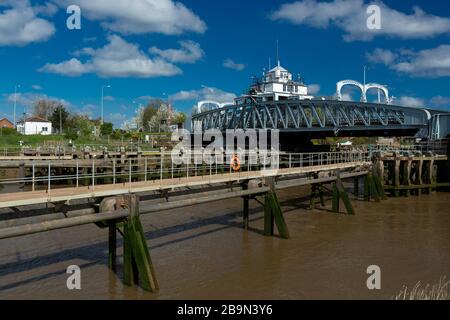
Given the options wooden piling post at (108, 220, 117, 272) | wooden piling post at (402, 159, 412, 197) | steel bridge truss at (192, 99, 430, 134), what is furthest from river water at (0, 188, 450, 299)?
steel bridge truss at (192, 99, 430, 134)

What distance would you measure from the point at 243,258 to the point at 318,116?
53.7 m

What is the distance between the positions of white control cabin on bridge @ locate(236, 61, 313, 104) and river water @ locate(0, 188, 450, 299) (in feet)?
224

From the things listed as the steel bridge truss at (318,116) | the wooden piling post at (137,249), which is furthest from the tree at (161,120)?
the wooden piling post at (137,249)

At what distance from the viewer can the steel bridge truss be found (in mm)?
56947

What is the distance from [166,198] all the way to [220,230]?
533 centimetres

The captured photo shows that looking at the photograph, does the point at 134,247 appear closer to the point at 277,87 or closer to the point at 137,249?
the point at 137,249

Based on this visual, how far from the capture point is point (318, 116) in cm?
6669

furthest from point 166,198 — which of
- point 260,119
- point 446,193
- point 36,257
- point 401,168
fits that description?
point 260,119

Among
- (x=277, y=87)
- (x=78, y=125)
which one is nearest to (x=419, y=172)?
(x=277, y=87)

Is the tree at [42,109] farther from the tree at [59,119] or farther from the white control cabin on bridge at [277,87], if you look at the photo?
the white control cabin on bridge at [277,87]

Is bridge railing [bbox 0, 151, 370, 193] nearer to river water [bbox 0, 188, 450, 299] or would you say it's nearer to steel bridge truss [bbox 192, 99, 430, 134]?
river water [bbox 0, 188, 450, 299]

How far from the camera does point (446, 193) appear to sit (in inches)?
1412

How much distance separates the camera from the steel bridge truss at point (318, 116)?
5695 centimetres
